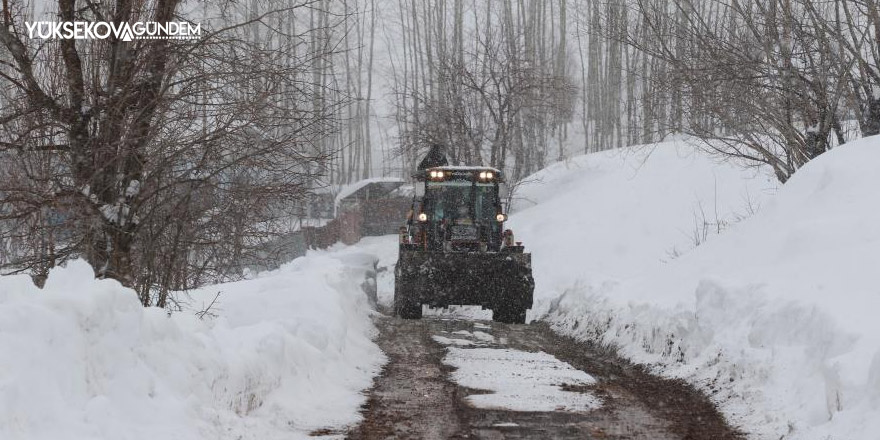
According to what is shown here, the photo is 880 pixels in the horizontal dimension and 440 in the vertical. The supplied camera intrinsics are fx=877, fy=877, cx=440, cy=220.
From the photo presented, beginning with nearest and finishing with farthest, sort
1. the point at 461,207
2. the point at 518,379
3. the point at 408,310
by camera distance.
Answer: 1. the point at 518,379
2. the point at 408,310
3. the point at 461,207

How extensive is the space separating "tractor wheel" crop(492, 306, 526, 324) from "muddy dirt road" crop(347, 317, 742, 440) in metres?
3.15

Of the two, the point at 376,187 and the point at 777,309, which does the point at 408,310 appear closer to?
the point at 777,309

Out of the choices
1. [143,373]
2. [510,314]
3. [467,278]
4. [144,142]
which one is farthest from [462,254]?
[143,373]

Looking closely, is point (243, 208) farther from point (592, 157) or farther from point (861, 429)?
point (592, 157)

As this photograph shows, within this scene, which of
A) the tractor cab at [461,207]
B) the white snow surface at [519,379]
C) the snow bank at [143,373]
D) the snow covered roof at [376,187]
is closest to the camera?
the snow bank at [143,373]

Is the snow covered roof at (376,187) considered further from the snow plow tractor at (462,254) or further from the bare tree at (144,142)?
the bare tree at (144,142)

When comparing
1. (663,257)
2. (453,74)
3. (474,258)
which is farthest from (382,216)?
(474,258)

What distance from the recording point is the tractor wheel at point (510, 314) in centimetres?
1596

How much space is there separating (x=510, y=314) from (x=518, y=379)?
6.74m

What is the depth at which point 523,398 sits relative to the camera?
814 centimetres

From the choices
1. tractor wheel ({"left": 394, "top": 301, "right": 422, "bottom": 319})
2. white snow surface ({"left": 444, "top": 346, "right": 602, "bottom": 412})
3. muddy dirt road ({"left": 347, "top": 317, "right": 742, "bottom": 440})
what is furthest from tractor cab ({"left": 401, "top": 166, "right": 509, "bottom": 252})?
white snow surface ({"left": 444, "top": 346, "right": 602, "bottom": 412})

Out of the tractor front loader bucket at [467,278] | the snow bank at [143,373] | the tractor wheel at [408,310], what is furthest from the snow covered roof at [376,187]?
the snow bank at [143,373]

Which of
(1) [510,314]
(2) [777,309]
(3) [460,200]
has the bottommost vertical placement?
(1) [510,314]

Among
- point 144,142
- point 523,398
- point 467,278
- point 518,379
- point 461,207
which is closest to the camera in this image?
point 523,398
